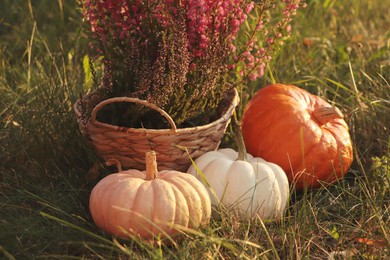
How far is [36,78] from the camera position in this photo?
369 cm

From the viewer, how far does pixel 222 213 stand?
2689 mm

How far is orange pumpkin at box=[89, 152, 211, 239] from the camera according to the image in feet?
8.48

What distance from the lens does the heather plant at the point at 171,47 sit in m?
2.91

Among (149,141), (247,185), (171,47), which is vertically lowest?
(247,185)

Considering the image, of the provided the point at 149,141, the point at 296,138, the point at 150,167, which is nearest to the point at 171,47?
the point at 149,141

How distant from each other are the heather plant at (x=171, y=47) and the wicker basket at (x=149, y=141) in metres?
0.10

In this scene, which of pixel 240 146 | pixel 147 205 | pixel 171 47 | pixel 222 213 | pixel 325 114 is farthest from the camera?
pixel 325 114

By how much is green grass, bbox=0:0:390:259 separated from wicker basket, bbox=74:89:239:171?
108mm

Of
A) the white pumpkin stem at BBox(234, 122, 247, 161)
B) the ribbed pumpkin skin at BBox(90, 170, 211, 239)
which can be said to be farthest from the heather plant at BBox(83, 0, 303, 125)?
the ribbed pumpkin skin at BBox(90, 170, 211, 239)

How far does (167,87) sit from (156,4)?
0.39 metres

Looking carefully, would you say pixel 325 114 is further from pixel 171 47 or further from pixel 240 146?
pixel 171 47

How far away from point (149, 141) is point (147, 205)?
44 cm

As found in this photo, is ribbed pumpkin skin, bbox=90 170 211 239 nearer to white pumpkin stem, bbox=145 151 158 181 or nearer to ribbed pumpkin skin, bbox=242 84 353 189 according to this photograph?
white pumpkin stem, bbox=145 151 158 181

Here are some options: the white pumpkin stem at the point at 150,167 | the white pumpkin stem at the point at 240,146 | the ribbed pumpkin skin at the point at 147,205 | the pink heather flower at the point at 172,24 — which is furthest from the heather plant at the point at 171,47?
the ribbed pumpkin skin at the point at 147,205
